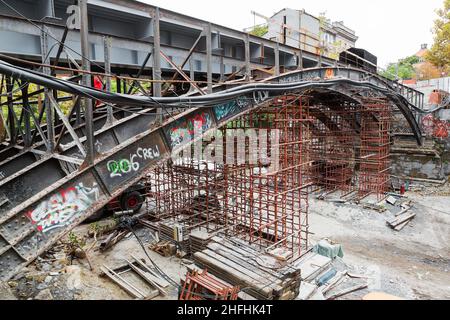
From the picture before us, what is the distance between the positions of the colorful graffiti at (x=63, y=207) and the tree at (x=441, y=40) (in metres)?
34.9

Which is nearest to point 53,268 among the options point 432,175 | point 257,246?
point 257,246

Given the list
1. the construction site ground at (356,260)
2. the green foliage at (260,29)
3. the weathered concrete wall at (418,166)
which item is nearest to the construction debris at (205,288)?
the construction site ground at (356,260)

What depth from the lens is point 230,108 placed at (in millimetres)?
9383

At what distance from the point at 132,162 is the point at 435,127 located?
26.3 meters

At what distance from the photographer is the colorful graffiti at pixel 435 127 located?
24.7m

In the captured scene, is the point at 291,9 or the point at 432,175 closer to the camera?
the point at 432,175

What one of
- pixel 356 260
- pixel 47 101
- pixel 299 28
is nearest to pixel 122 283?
pixel 47 101

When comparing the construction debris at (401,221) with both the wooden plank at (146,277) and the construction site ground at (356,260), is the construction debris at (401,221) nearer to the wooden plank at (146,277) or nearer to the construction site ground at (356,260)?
the construction site ground at (356,260)

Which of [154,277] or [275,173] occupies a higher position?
[275,173]

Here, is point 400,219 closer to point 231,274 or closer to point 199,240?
point 199,240

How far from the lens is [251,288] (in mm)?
7938

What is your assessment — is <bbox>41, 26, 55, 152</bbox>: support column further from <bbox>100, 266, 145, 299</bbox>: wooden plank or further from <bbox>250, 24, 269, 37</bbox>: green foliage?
<bbox>250, 24, 269, 37</bbox>: green foliage

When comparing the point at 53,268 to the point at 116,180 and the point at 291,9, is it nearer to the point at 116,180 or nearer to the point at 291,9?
the point at 116,180

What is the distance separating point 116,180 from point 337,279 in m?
7.71
